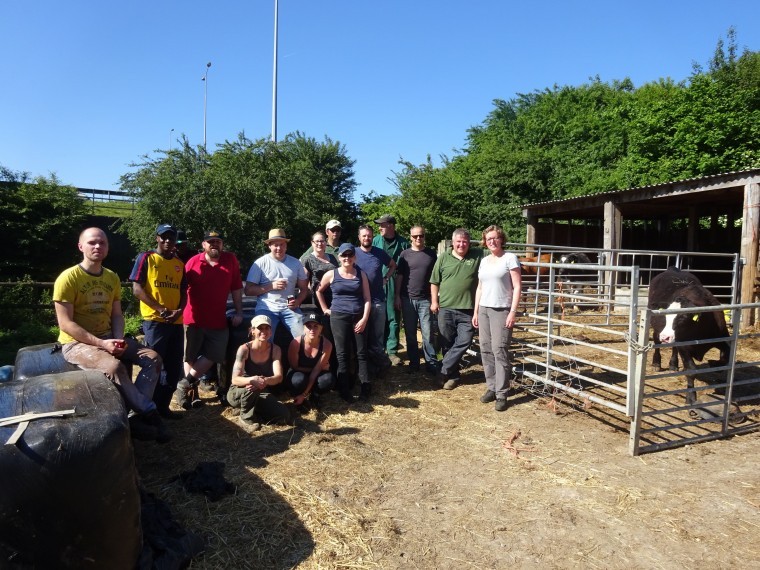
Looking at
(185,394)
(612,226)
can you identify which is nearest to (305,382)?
(185,394)

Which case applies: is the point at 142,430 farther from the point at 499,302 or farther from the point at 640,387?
the point at 640,387

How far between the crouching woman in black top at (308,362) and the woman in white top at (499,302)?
1.58 m

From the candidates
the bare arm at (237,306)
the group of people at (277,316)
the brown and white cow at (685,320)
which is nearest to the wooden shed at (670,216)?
the brown and white cow at (685,320)

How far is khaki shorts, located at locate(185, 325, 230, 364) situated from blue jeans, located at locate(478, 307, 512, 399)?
251 cm

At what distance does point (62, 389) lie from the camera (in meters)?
2.75

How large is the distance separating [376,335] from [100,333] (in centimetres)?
266

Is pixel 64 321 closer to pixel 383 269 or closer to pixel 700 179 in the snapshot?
pixel 383 269

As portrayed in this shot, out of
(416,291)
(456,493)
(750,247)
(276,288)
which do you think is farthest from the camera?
(750,247)

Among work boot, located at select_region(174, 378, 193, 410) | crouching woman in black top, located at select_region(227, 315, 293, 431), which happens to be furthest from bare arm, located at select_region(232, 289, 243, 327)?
work boot, located at select_region(174, 378, 193, 410)

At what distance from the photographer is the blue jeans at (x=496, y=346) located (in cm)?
510

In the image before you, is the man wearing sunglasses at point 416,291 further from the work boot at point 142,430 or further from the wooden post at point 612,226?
the wooden post at point 612,226

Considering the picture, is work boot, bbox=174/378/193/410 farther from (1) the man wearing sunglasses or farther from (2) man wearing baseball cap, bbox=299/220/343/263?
(1) the man wearing sunglasses

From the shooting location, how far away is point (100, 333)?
3.84 meters

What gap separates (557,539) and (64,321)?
3.45 metres
